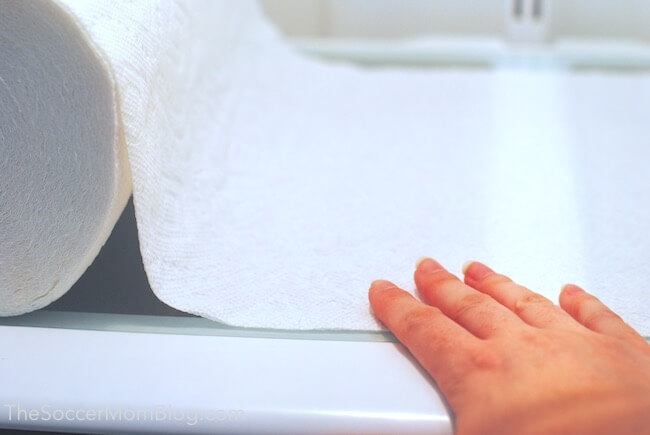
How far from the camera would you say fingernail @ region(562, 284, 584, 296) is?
639 mm

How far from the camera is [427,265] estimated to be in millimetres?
686

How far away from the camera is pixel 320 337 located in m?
0.62

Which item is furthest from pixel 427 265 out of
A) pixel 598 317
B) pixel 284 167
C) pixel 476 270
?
pixel 284 167

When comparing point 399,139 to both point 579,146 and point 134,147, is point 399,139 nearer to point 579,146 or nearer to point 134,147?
point 579,146

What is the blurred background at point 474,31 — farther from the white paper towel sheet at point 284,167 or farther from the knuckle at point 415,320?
the knuckle at point 415,320

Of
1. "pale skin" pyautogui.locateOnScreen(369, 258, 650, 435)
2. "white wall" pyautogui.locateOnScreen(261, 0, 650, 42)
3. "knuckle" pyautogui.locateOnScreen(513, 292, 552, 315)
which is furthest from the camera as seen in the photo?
"white wall" pyautogui.locateOnScreen(261, 0, 650, 42)

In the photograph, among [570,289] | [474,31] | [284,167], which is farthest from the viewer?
[474,31]

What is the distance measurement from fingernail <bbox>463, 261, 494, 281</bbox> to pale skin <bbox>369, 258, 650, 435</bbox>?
11mm

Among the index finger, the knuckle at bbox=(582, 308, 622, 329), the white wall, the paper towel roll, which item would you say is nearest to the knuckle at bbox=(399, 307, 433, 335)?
the index finger

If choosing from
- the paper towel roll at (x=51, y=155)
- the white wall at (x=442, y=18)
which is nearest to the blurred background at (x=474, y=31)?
the white wall at (x=442, y=18)

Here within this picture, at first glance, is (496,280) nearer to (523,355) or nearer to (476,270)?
(476,270)

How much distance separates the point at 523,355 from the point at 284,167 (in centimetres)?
44

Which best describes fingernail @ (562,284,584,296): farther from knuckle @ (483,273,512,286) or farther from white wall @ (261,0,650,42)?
white wall @ (261,0,650,42)

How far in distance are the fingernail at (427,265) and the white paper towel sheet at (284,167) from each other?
2 centimetres
